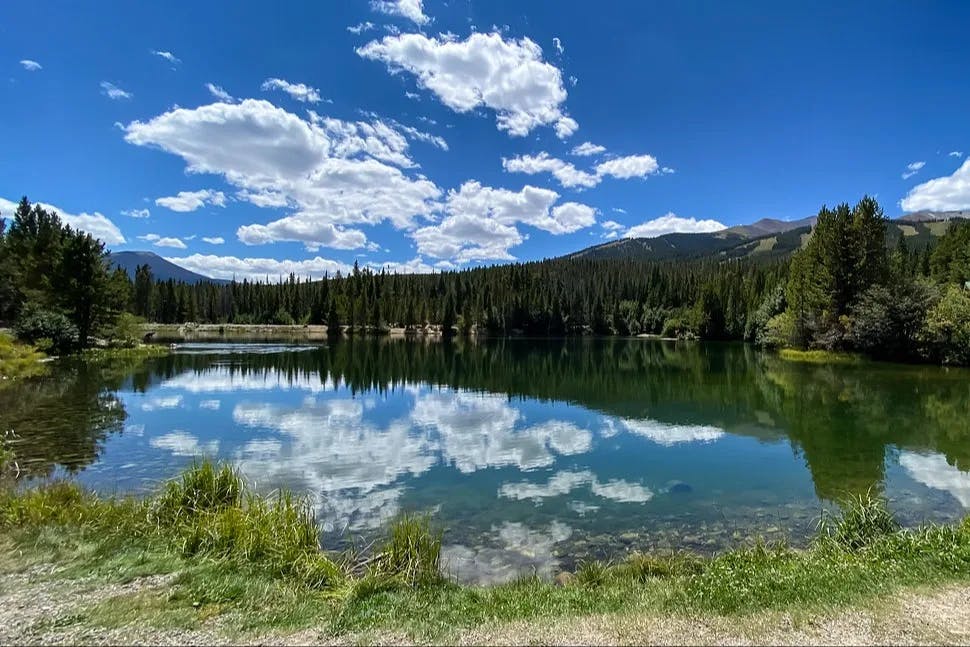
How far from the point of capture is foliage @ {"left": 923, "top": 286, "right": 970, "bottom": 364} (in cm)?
4791

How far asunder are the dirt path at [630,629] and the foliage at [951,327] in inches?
2140

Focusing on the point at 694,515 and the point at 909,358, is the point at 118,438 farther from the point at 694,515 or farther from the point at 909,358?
the point at 909,358

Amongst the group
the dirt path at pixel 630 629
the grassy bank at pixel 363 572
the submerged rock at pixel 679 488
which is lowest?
the submerged rock at pixel 679 488

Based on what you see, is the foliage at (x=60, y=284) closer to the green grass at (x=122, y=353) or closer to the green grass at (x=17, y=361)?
the green grass at (x=122, y=353)

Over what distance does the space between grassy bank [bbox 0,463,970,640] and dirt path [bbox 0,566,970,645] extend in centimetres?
22

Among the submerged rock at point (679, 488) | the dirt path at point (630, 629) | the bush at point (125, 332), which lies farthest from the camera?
the bush at point (125, 332)

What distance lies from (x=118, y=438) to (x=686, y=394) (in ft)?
103

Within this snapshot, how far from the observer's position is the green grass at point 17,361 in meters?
35.7

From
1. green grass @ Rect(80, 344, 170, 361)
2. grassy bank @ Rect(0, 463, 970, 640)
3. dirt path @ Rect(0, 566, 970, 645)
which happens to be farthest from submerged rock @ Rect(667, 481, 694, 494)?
green grass @ Rect(80, 344, 170, 361)

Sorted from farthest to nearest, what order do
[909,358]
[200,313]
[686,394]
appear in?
[200,313] → [909,358] → [686,394]

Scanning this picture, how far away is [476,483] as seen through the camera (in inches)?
654

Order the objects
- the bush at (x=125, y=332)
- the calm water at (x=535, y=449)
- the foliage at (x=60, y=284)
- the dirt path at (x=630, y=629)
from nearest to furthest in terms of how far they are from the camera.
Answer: the dirt path at (x=630, y=629) → the calm water at (x=535, y=449) → the foliage at (x=60, y=284) → the bush at (x=125, y=332)

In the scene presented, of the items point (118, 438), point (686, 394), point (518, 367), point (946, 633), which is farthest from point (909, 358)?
point (118, 438)

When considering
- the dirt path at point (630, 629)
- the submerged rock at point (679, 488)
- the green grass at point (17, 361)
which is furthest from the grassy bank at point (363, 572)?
the green grass at point (17, 361)
